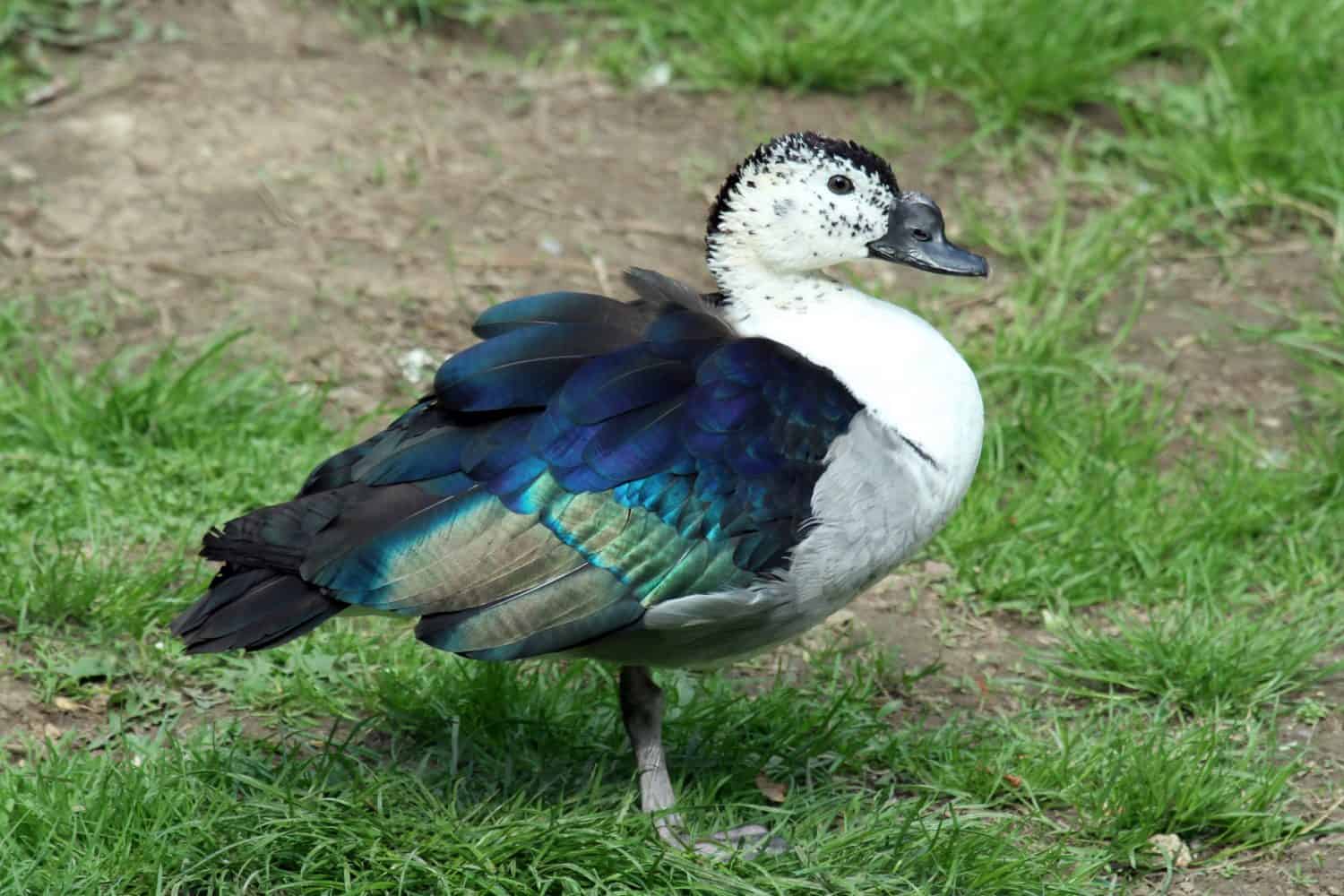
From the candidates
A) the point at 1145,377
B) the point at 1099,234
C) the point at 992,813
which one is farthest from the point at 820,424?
the point at 1099,234

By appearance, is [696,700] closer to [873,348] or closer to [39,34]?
[873,348]

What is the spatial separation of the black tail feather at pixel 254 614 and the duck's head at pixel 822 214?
1.14 m

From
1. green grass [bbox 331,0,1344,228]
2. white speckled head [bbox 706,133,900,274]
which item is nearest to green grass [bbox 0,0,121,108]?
green grass [bbox 331,0,1344,228]

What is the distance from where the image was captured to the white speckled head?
12.4 feet

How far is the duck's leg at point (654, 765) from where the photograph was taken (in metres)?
Answer: 3.70

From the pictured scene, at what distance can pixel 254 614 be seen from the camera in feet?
11.2

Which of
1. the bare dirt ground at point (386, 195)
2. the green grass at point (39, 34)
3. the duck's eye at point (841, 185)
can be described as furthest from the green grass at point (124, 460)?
the duck's eye at point (841, 185)

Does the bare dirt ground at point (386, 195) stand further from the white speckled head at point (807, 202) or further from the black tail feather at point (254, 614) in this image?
the black tail feather at point (254, 614)

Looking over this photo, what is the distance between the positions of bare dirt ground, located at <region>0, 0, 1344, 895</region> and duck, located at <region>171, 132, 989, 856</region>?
4.17ft

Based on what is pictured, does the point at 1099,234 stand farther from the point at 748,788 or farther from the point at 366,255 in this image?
the point at 748,788

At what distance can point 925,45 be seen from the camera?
6660mm

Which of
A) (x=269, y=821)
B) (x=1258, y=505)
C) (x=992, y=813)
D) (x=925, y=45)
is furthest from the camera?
(x=925, y=45)

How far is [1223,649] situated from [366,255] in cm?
297

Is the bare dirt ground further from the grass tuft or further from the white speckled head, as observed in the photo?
the white speckled head
